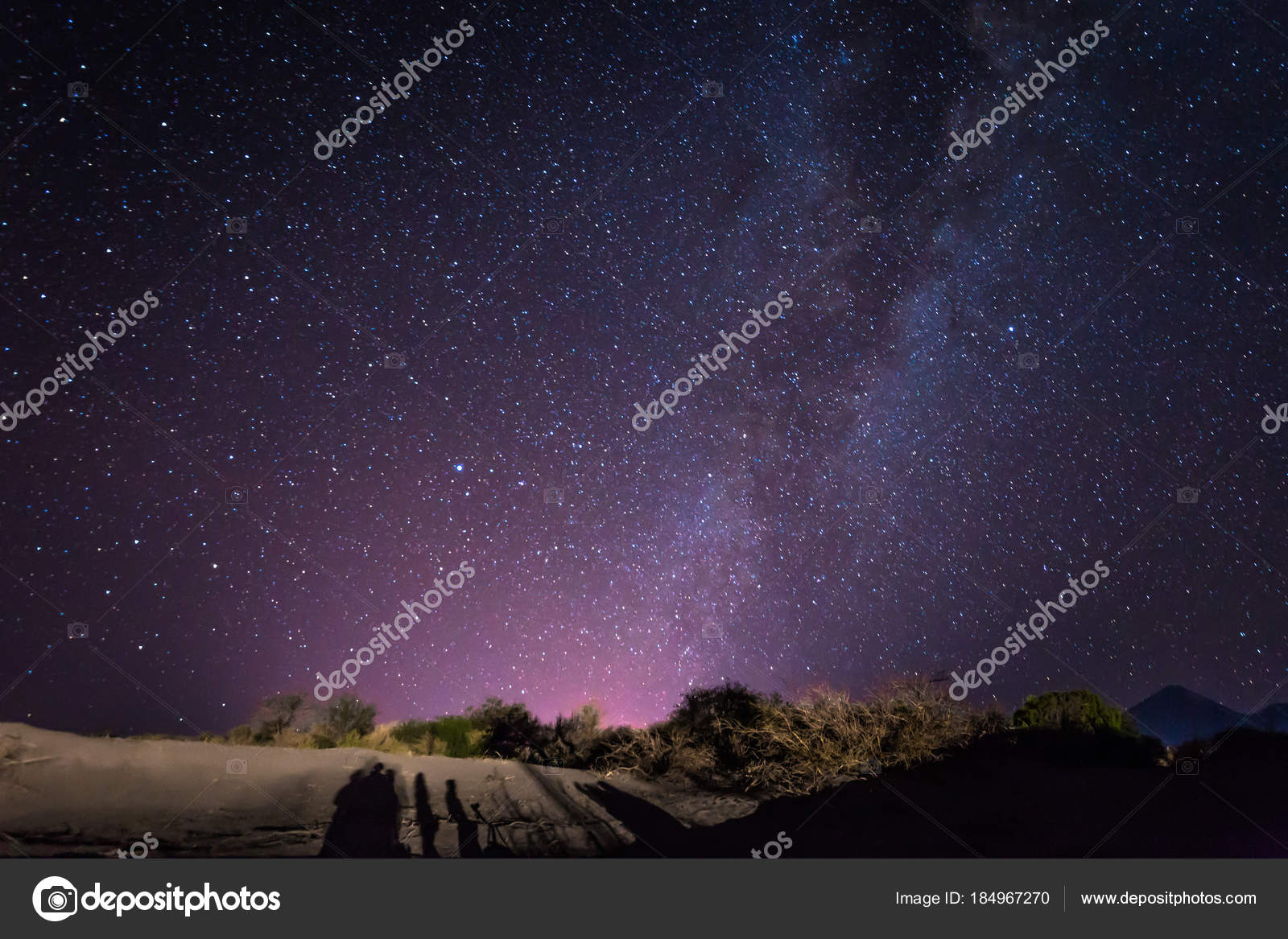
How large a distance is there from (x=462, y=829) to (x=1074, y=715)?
876cm

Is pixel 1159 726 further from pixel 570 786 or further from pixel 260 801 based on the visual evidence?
pixel 260 801

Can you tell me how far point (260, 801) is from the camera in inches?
325

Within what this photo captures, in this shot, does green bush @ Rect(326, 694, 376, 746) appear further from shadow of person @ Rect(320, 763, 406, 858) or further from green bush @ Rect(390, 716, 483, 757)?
shadow of person @ Rect(320, 763, 406, 858)

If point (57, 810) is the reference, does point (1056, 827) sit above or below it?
below

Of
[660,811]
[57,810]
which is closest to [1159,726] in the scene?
[660,811]

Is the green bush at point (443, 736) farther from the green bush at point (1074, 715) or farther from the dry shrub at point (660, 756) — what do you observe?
the green bush at point (1074, 715)

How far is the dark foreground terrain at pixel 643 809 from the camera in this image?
6.52 metres

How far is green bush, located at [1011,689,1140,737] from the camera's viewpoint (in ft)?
30.9

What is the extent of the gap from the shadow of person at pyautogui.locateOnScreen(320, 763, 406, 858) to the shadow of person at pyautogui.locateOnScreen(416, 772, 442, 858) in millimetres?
235

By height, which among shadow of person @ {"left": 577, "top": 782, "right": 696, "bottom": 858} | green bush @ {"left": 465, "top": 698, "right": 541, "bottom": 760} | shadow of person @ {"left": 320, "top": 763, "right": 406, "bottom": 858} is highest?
green bush @ {"left": 465, "top": 698, "right": 541, "bottom": 760}
